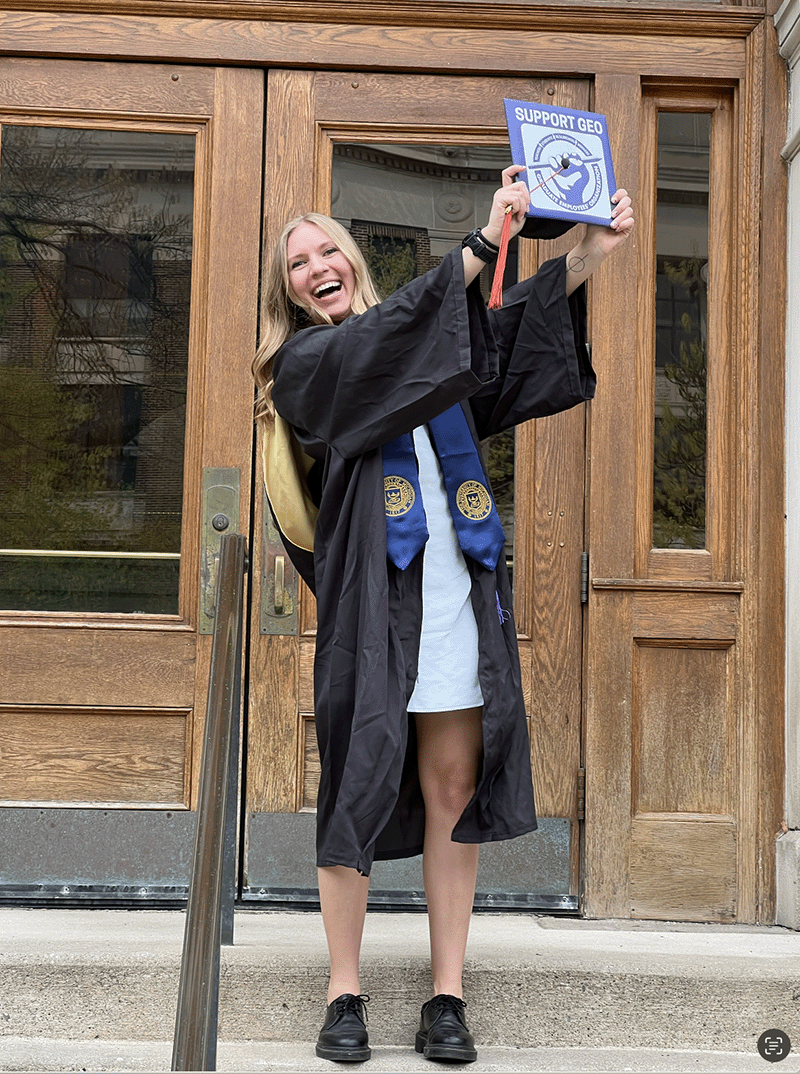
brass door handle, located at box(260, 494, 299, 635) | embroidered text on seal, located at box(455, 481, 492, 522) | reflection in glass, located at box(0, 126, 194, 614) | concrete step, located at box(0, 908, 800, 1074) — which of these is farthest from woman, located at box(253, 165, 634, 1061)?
reflection in glass, located at box(0, 126, 194, 614)

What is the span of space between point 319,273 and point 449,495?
1.89ft

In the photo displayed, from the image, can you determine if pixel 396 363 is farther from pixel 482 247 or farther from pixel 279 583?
pixel 279 583

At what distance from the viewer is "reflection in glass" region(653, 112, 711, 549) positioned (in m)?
3.50

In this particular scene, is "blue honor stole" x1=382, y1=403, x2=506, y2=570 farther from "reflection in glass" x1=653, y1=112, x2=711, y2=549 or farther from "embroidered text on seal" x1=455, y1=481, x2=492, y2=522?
"reflection in glass" x1=653, y1=112, x2=711, y2=549

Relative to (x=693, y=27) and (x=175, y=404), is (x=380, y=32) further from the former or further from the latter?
(x=175, y=404)

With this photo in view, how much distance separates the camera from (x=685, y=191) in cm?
357

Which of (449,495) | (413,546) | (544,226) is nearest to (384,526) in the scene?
(413,546)

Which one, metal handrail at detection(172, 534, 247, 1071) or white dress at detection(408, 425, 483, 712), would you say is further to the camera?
white dress at detection(408, 425, 483, 712)

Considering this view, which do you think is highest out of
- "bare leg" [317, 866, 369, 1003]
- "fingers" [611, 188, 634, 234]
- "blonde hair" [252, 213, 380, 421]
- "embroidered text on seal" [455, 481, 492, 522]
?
"fingers" [611, 188, 634, 234]

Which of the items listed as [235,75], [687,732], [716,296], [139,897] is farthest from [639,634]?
[235,75]

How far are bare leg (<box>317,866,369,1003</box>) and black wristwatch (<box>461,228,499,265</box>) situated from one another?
1226 millimetres

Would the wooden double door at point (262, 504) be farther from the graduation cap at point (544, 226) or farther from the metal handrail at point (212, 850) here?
the graduation cap at point (544, 226)

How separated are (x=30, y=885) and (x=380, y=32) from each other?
281 cm

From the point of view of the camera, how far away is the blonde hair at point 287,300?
2.46 metres
